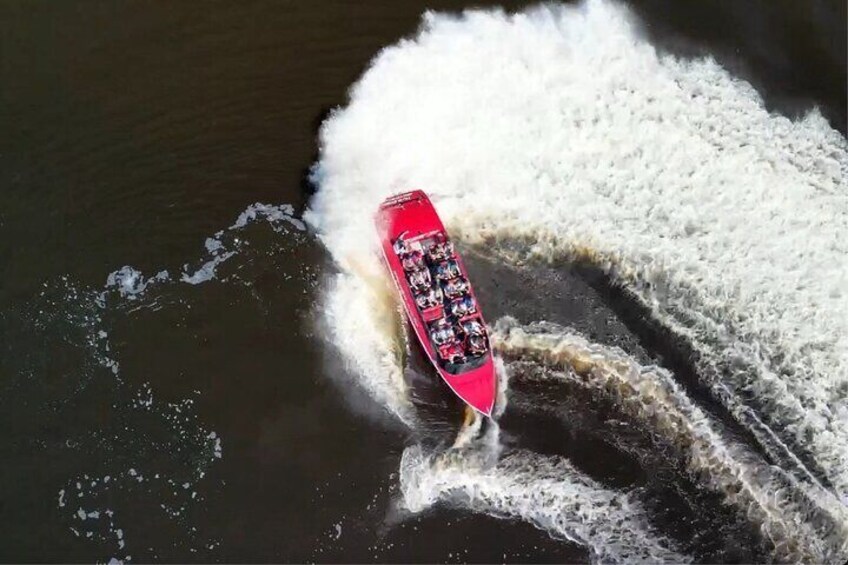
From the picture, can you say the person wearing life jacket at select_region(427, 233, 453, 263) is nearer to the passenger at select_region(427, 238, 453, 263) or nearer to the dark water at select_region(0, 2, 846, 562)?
the passenger at select_region(427, 238, 453, 263)

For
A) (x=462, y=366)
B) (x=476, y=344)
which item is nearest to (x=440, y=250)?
(x=476, y=344)

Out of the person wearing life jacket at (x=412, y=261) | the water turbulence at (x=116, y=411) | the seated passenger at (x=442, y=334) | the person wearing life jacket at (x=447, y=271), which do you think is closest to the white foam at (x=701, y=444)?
the seated passenger at (x=442, y=334)

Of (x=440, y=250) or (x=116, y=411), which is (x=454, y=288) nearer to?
(x=440, y=250)

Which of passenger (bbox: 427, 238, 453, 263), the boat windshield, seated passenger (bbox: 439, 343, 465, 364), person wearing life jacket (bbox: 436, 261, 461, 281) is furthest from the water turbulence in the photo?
the boat windshield

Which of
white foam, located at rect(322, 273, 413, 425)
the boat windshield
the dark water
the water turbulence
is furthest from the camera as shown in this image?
white foam, located at rect(322, 273, 413, 425)

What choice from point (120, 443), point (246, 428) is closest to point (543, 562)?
point (246, 428)
